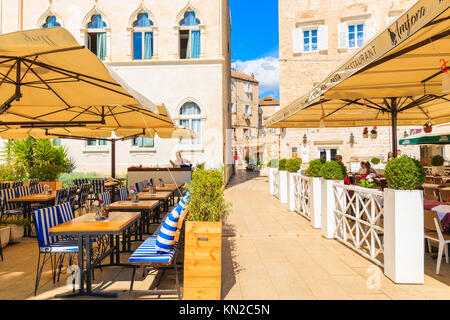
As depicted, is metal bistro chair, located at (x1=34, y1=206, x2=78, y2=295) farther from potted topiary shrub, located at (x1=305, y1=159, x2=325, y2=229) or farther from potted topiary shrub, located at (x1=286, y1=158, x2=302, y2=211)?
potted topiary shrub, located at (x1=286, y1=158, x2=302, y2=211)

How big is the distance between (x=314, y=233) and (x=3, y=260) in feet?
18.8

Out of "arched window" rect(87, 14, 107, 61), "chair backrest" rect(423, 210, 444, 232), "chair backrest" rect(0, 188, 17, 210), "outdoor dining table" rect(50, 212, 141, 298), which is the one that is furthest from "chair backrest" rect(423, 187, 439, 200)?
"arched window" rect(87, 14, 107, 61)

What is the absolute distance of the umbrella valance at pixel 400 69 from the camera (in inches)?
117

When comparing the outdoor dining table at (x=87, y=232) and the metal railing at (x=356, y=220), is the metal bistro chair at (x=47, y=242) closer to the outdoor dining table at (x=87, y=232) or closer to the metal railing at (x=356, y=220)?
the outdoor dining table at (x=87, y=232)

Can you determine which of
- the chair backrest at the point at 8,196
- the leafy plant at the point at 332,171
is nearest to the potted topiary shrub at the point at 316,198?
the leafy plant at the point at 332,171

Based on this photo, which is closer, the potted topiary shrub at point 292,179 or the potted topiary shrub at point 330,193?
the potted topiary shrub at point 330,193

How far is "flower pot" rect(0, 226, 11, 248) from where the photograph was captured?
584 centimetres

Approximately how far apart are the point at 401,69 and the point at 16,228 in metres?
7.80

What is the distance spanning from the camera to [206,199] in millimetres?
3707

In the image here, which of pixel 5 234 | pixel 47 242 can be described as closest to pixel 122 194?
pixel 5 234

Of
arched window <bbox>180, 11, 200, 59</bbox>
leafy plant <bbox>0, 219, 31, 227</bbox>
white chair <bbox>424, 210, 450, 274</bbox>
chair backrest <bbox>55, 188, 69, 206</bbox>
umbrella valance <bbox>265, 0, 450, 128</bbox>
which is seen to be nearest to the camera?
umbrella valance <bbox>265, 0, 450, 128</bbox>

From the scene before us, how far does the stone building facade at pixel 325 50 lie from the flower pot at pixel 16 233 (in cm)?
1738

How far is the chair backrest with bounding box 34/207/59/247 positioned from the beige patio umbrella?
445cm

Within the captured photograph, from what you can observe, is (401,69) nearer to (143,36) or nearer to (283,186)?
(283,186)
